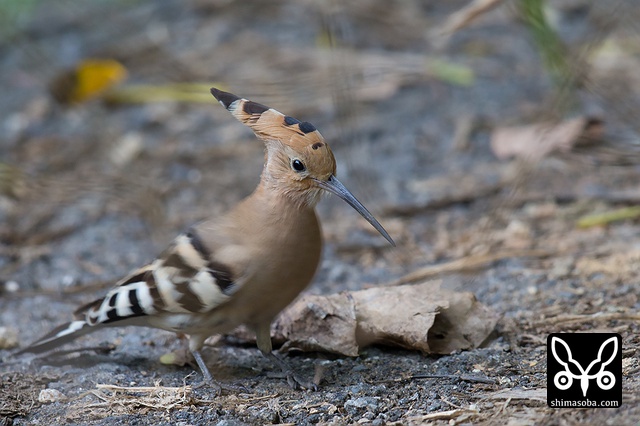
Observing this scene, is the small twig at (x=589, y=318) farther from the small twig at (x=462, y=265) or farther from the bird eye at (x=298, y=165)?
the bird eye at (x=298, y=165)

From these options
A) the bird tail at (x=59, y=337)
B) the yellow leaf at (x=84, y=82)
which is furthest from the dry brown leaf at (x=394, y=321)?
the yellow leaf at (x=84, y=82)

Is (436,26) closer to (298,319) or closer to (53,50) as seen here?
(53,50)

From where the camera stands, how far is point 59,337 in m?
3.20

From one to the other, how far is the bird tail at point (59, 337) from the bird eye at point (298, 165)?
37.5 inches

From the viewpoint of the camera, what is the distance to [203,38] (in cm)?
656

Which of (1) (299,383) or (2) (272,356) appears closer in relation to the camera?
(1) (299,383)

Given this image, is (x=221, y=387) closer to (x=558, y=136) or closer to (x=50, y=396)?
(x=50, y=396)

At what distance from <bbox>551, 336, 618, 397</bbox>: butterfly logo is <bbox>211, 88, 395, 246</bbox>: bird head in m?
0.63

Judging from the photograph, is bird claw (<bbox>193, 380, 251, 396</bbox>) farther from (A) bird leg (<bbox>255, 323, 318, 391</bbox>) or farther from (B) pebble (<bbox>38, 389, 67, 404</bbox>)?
(B) pebble (<bbox>38, 389, 67, 404</bbox>)

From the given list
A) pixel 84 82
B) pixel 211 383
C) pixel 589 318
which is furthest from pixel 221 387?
pixel 84 82

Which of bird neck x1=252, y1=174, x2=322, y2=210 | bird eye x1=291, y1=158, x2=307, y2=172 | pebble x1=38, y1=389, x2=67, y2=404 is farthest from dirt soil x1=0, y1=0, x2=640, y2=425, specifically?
bird eye x1=291, y1=158, x2=307, y2=172

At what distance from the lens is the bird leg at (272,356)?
2.88 metres

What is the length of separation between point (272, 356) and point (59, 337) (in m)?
0.79

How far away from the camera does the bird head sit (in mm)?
2887
